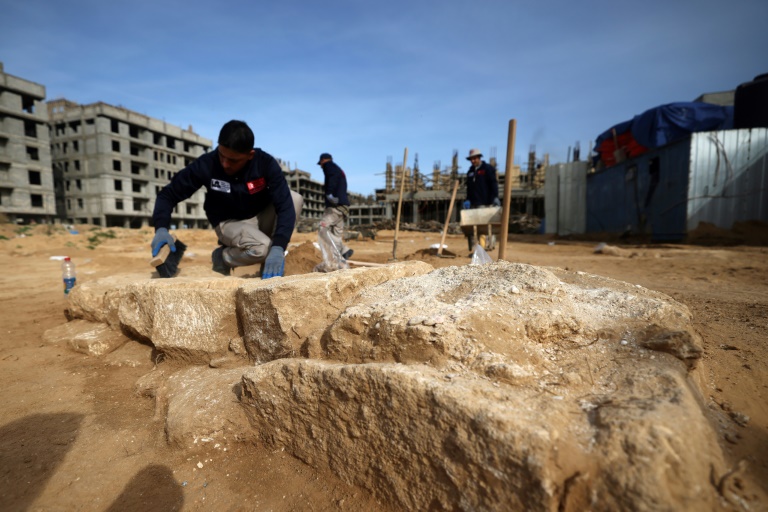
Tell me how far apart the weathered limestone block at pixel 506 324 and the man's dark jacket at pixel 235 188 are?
5.78ft

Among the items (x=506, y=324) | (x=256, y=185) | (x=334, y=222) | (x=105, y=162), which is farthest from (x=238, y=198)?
(x=105, y=162)

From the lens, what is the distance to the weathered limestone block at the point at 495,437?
0.81 metres

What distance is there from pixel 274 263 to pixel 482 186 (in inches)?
197

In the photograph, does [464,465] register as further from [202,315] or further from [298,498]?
[202,315]

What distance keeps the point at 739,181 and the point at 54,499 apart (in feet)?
37.6

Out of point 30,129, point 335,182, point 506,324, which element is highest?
point 30,129

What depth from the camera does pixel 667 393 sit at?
0.98 metres

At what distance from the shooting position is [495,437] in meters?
0.94

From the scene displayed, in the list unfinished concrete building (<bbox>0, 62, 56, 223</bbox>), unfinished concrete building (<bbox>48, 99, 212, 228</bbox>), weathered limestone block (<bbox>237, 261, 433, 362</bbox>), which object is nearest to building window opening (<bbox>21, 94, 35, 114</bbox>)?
unfinished concrete building (<bbox>0, 62, 56, 223</bbox>)

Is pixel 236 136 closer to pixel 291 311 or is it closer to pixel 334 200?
pixel 291 311

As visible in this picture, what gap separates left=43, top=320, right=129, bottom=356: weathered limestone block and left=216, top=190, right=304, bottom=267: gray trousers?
1.09m

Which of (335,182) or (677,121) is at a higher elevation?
(677,121)

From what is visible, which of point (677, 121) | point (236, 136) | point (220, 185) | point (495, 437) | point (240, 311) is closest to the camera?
point (495, 437)

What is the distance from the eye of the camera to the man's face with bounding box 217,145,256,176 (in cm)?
285
